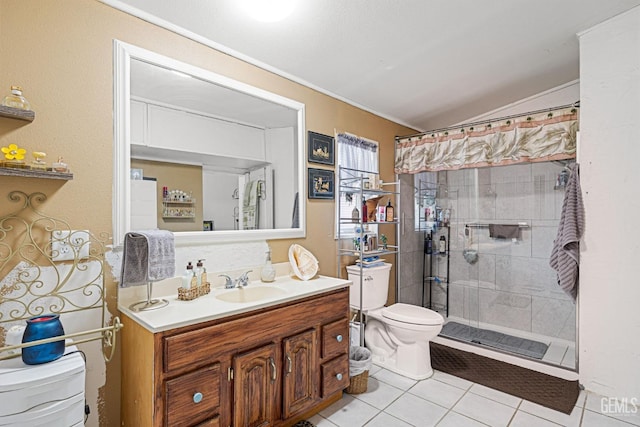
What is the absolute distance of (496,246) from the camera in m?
3.45

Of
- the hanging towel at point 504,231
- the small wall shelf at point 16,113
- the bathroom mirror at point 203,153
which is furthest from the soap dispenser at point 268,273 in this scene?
the hanging towel at point 504,231

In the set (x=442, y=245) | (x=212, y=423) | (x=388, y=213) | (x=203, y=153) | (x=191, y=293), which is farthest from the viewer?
(x=442, y=245)

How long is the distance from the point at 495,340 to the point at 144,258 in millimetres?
3206

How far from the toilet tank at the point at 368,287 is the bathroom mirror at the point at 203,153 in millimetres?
678

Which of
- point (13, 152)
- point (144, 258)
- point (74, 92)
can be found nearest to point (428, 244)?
point (144, 258)

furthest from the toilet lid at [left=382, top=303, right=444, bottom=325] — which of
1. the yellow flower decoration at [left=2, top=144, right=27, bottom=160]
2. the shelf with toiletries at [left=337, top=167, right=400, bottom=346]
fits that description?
the yellow flower decoration at [left=2, top=144, right=27, bottom=160]

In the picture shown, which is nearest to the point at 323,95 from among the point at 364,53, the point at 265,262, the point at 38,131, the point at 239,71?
the point at 364,53

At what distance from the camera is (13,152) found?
133 centimetres

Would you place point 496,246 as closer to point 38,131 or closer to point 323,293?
point 323,293

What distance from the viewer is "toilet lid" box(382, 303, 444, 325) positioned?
2.46 metres

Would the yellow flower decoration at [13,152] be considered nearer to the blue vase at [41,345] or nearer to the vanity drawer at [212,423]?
the blue vase at [41,345]

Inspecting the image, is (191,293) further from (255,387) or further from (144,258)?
(255,387)

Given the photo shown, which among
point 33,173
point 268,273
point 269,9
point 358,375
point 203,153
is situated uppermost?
point 269,9

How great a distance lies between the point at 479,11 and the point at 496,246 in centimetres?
236
